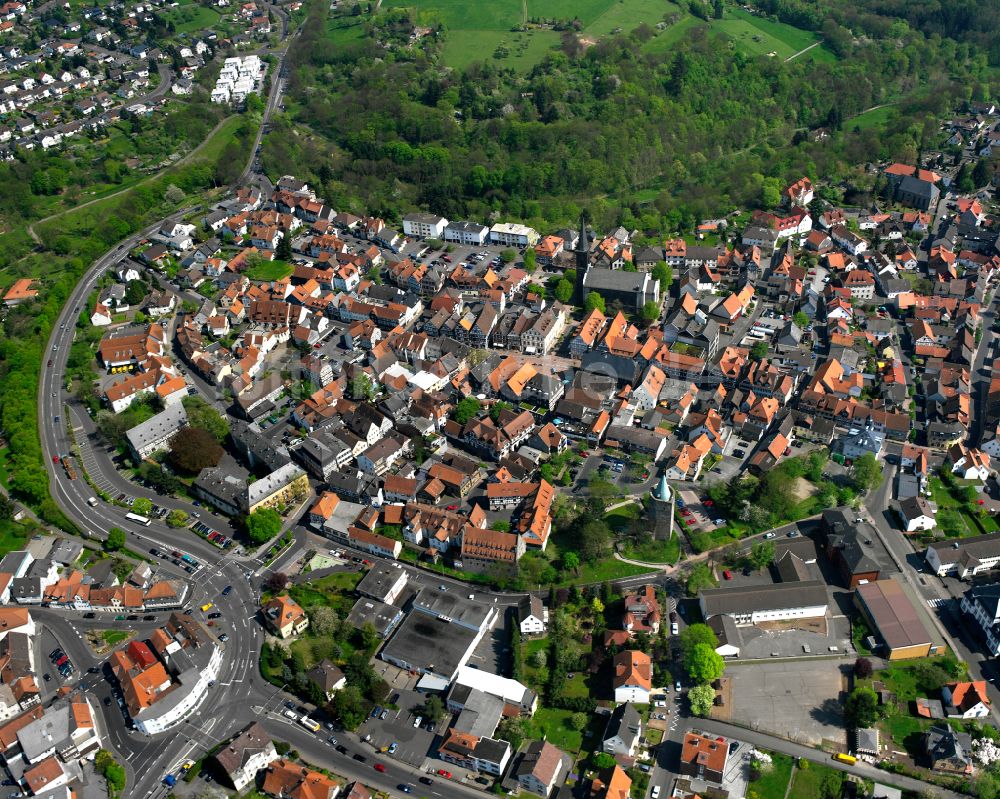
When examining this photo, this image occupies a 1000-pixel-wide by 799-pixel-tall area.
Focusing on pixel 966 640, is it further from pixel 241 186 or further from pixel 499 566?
pixel 241 186

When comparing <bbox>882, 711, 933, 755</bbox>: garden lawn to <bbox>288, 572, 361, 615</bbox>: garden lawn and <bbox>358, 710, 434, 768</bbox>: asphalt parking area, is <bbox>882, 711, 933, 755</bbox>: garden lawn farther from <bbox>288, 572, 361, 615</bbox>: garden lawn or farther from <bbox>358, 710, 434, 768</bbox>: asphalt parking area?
<bbox>288, 572, 361, 615</bbox>: garden lawn

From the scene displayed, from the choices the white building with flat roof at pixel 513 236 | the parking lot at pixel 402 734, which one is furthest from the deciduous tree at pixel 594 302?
the parking lot at pixel 402 734

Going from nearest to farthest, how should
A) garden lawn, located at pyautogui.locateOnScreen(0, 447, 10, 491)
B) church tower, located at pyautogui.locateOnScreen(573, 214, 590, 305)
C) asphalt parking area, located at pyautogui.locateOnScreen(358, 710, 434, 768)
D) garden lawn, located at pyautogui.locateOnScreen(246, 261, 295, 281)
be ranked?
asphalt parking area, located at pyautogui.locateOnScreen(358, 710, 434, 768), garden lawn, located at pyautogui.locateOnScreen(0, 447, 10, 491), church tower, located at pyautogui.locateOnScreen(573, 214, 590, 305), garden lawn, located at pyautogui.locateOnScreen(246, 261, 295, 281)

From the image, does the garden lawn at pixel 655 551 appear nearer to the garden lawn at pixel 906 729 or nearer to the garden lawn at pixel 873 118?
the garden lawn at pixel 906 729

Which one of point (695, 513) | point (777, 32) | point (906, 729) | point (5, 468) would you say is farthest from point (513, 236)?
point (777, 32)

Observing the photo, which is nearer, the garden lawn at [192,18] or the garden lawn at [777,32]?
the garden lawn at [777,32]

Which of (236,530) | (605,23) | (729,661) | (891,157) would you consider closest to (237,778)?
(236,530)

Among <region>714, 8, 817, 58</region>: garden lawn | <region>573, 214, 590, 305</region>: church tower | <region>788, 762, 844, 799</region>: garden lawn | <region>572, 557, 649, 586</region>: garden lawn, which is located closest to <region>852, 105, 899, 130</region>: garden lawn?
<region>714, 8, 817, 58</region>: garden lawn
